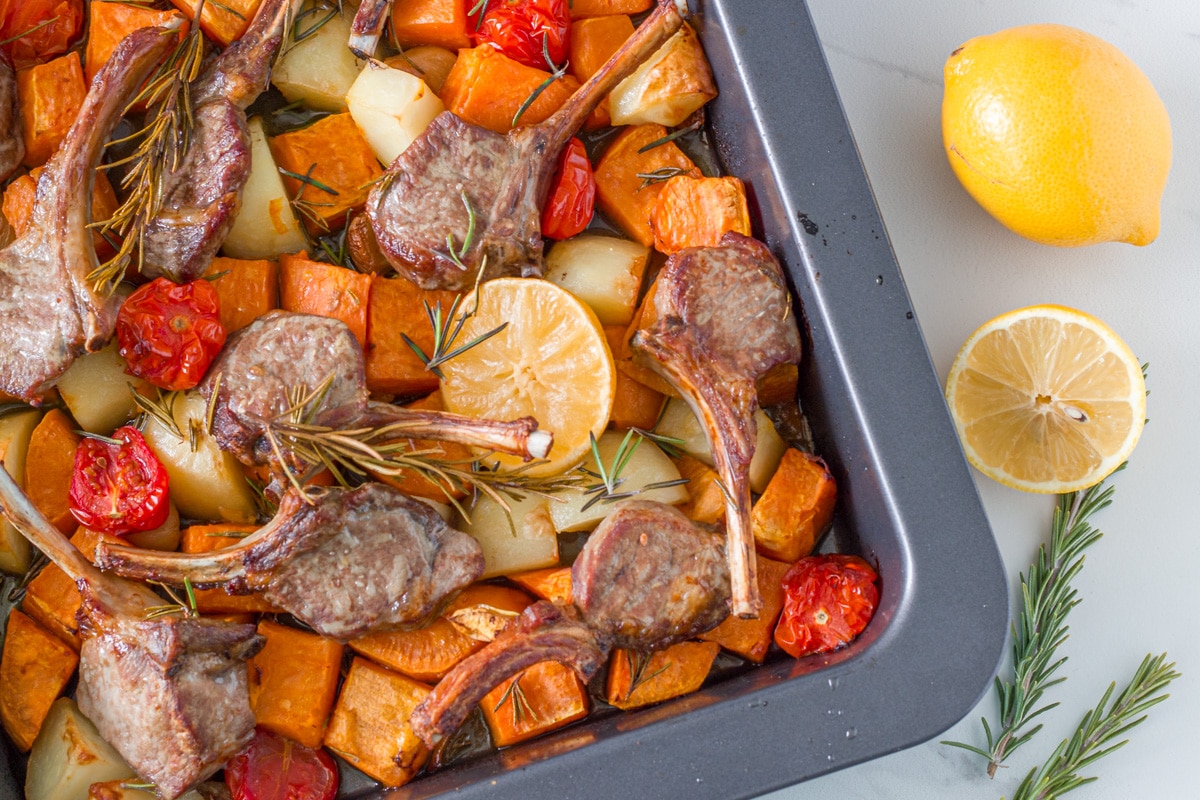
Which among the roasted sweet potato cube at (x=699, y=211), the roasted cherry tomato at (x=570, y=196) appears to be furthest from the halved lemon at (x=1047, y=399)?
the roasted cherry tomato at (x=570, y=196)

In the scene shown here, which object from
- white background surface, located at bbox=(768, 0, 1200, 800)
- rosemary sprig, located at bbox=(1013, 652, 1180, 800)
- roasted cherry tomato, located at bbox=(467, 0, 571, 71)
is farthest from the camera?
white background surface, located at bbox=(768, 0, 1200, 800)

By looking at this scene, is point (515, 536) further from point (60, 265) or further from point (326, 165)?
point (60, 265)

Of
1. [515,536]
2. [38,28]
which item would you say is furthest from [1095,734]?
[38,28]

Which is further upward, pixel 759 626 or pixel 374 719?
pixel 759 626

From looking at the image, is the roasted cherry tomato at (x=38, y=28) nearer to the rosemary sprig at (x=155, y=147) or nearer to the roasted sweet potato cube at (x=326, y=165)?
the rosemary sprig at (x=155, y=147)

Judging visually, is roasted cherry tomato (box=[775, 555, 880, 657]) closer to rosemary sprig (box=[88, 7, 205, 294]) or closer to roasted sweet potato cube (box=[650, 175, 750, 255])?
roasted sweet potato cube (box=[650, 175, 750, 255])

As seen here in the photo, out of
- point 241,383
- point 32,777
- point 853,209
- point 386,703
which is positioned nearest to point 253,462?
point 241,383

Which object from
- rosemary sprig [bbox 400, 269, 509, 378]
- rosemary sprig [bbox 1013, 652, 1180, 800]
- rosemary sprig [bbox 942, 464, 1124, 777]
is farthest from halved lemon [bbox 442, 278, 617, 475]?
rosemary sprig [bbox 1013, 652, 1180, 800]
